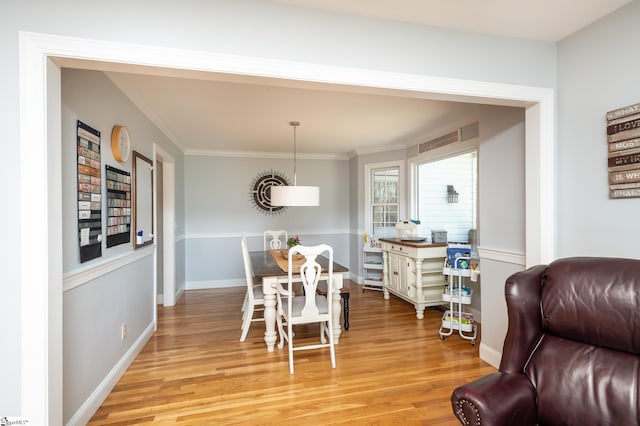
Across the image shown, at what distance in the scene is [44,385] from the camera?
1.46m

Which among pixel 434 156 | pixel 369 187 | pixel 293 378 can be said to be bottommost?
pixel 293 378

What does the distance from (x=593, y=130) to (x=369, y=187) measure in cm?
377

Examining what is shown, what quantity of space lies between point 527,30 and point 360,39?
1.14 metres

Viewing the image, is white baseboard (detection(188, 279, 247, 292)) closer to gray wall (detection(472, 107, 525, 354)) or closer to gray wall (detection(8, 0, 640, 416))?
gray wall (detection(472, 107, 525, 354))

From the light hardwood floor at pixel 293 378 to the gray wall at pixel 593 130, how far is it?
4.56 ft

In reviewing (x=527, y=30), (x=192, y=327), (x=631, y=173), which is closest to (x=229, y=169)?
(x=192, y=327)

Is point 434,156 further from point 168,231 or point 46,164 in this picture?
point 46,164

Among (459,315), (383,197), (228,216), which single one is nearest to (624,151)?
(459,315)

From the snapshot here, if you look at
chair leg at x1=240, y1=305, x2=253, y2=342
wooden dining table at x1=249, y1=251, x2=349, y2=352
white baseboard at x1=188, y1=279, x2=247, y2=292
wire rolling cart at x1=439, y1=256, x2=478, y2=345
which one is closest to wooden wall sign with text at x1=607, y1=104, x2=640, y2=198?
wire rolling cart at x1=439, y1=256, x2=478, y2=345

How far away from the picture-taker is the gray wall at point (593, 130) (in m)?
1.85

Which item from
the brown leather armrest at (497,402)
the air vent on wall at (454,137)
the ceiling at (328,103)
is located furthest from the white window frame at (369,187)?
the brown leather armrest at (497,402)

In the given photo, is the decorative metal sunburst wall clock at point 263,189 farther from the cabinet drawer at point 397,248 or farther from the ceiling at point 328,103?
the cabinet drawer at point 397,248

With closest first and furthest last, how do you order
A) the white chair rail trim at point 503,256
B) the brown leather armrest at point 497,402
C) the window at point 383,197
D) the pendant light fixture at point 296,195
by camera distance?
the brown leather armrest at point 497,402 < the white chair rail trim at point 503,256 < the pendant light fixture at point 296,195 < the window at point 383,197

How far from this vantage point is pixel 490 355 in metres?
2.79
